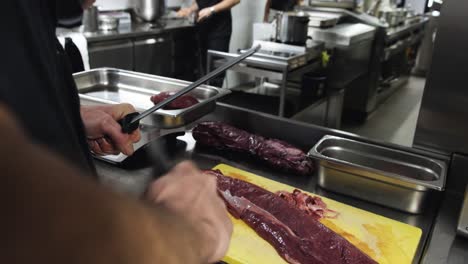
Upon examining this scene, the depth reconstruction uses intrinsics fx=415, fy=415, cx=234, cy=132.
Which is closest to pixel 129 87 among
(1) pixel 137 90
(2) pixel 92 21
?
(1) pixel 137 90

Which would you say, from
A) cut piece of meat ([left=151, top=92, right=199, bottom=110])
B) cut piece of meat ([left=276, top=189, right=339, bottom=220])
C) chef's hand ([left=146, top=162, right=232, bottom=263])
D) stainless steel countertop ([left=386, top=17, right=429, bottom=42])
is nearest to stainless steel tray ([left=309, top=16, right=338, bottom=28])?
stainless steel countertop ([left=386, top=17, right=429, bottom=42])

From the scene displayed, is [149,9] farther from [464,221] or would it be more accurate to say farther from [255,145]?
[464,221]

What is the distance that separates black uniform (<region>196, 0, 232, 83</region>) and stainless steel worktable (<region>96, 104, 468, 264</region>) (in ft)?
7.52

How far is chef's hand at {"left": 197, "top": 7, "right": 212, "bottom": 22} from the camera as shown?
11.7ft

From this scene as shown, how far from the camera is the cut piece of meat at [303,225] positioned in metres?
0.94

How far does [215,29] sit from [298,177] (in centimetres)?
272

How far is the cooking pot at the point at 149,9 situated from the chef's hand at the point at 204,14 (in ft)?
1.25

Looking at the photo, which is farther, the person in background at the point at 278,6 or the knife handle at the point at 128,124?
the person in background at the point at 278,6

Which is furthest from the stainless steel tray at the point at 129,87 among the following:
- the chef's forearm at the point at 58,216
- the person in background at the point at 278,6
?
the person in background at the point at 278,6

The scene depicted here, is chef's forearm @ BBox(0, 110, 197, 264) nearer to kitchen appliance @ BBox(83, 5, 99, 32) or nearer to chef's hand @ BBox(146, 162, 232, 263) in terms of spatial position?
chef's hand @ BBox(146, 162, 232, 263)

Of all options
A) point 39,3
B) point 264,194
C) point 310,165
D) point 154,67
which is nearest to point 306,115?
point 154,67

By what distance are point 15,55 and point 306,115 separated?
262 centimetres

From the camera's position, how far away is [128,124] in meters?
1.08

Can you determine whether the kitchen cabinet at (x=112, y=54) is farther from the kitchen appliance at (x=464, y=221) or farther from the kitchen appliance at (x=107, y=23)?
the kitchen appliance at (x=464, y=221)
